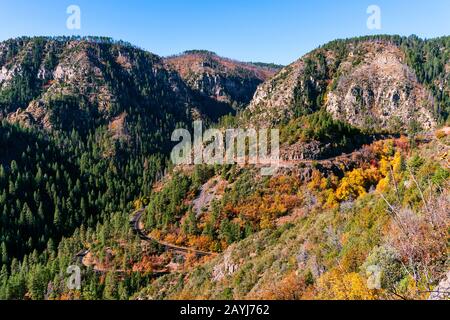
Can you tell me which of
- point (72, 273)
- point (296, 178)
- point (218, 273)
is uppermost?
point (296, 178)

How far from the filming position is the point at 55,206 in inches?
5984

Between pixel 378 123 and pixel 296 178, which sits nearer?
pixel 296 178

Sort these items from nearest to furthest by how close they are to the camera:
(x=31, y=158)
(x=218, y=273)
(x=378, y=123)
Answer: (x=218, y=273)
(x=31, y=158)
(x=378, y=123)

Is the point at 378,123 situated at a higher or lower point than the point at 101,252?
higher

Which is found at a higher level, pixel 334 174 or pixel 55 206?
pixel 334 174

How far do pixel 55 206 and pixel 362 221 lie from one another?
14618 cm

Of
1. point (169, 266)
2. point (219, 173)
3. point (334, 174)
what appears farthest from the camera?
point (219, 173)

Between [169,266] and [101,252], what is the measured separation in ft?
73.4
